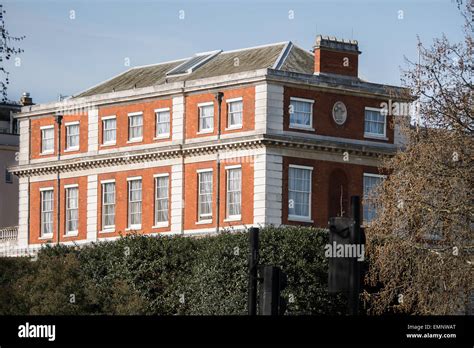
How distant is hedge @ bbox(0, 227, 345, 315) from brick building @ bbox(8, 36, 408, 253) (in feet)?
25.1

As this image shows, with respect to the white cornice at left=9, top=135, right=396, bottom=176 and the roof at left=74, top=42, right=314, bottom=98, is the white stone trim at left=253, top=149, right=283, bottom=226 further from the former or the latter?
the roof at left=74, top=42, right=314, bottom=98

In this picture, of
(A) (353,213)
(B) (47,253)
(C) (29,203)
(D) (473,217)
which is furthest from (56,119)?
(A) (353,213)

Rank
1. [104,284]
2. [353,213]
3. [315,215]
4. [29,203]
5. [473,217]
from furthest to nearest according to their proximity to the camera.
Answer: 1. [29,203]
2. [315,215]
3. [104,284]
4. [473,217]
5. [353,213]

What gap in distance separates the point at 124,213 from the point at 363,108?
15391 mm

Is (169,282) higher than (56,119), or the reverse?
(56,119)

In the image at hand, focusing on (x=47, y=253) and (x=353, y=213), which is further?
(x=47, y=253)

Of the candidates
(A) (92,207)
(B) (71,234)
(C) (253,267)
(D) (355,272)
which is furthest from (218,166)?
(D) (355,272)

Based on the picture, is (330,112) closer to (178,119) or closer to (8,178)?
(178,119)

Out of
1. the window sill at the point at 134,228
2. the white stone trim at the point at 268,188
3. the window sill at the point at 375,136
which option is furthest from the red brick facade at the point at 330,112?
the window sill at the point at 134,228

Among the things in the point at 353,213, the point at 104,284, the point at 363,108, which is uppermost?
the point at 363,108

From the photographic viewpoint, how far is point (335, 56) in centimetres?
7806

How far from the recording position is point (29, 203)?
8838 cm

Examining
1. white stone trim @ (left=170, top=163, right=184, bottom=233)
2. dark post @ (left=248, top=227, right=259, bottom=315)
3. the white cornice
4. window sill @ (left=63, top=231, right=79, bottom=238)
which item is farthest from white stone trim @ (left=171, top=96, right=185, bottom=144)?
dark post @ (left=248, top=227, right=259, bottom=315)

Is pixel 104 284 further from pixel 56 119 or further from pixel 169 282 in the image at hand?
pixel 56 119
